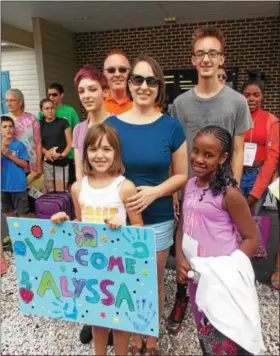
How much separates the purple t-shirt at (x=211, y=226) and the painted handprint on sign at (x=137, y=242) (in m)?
0.23

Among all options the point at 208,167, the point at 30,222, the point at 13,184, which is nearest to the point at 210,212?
the point at 208,167

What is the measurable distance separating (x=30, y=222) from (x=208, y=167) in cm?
80

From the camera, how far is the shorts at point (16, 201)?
10.2 feet

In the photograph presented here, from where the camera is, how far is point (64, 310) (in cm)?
155

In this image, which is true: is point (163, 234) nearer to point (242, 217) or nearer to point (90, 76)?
point (242, 217)

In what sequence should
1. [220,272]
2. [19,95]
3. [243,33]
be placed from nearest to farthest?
[220,272] → [19,95] → [243,33]

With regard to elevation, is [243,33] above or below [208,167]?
above

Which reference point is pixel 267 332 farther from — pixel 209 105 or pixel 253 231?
pixel 209 105

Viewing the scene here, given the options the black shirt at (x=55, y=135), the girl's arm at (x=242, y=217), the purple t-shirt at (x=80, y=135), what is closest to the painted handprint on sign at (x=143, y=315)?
the girl's arm at (x=242, y=217)

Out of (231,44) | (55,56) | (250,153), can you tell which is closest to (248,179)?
(250,153)

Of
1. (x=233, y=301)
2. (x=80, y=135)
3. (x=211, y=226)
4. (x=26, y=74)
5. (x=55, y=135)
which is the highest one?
(x=26, y=74)

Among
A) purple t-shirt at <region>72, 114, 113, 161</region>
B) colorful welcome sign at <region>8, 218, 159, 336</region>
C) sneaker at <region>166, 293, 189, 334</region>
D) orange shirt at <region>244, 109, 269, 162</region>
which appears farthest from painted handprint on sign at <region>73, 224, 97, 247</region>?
orange shirt at <region>244, 109, 269, 162</region>

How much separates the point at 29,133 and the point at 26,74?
4237 mm

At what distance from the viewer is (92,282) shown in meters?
1.48
